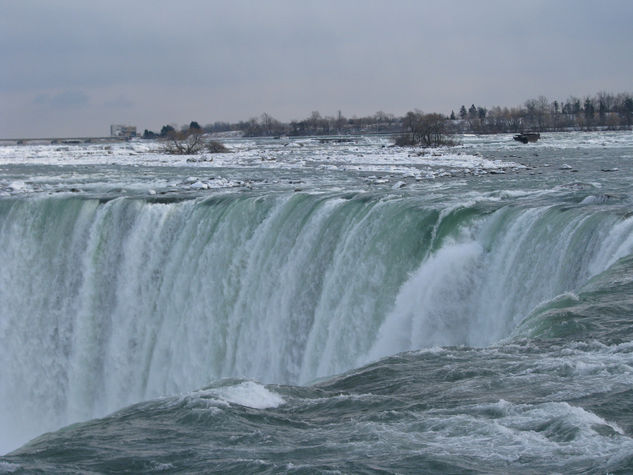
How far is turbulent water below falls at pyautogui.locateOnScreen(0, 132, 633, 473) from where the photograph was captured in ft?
24.6

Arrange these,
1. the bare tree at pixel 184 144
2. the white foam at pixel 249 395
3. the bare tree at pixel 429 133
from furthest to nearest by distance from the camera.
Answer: the bare tree at pixel 184 144, the bare tree at pixel 429 133, the white foam at pixel 249 395

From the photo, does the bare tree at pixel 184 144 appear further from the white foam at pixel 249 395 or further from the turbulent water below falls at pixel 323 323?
the white foam at pixel 249 395

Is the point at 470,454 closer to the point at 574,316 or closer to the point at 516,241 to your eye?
the point at 574,316

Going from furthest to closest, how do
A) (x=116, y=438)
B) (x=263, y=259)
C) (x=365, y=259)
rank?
(x=263, y=259) → (x=365, y=259) → (x=116, y=438)

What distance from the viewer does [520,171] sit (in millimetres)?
27750

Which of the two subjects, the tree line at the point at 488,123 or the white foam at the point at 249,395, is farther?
the tree line at the point at 488,123

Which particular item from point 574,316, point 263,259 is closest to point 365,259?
point 263,259

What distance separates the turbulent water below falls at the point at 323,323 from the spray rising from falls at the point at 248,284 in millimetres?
45

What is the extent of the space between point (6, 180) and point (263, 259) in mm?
17575

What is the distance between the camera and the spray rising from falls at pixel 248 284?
14.2m

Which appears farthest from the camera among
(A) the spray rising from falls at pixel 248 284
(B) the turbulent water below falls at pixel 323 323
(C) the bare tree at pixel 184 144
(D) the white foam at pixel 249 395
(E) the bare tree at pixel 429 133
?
(C) the bare tree at pixel 184 144

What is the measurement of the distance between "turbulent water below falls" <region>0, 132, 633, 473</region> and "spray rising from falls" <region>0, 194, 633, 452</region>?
0.05 m

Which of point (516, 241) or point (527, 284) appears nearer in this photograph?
point (527, 284)

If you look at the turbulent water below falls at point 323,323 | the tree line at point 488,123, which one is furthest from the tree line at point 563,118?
the turbulent water below falls at point 323,323
